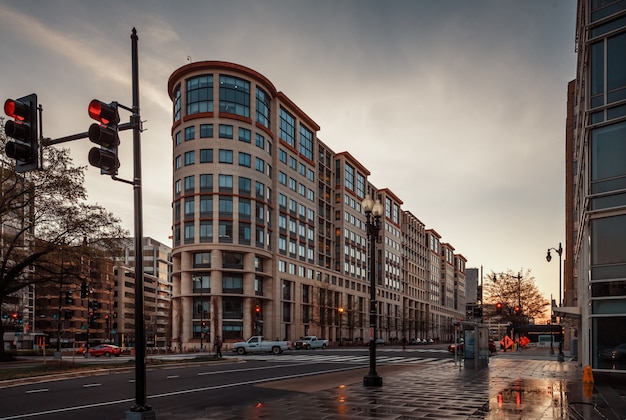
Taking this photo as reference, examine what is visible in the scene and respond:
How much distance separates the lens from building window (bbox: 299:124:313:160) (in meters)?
95.1

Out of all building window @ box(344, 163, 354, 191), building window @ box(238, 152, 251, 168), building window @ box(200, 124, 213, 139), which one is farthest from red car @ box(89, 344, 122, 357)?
building window @ box(344, 163, 354, 191)

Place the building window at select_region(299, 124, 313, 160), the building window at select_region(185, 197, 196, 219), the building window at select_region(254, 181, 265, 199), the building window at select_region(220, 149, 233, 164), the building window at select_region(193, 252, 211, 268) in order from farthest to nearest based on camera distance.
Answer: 1. the building window at select_region(299, 124, 313, 160)
2. the building window at select_region(254, 181, 265, 199)
3. the building window at select_region(220, 149, 233, 164)
4. the building window at select_region(185, 197, 196, 219)
5. the building window at select_region(193, 252, 211, 268)

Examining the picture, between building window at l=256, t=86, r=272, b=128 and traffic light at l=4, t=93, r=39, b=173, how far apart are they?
237 ft

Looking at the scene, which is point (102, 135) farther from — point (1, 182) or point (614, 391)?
point (1, 182)

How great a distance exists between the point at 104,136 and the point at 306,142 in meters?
89.2

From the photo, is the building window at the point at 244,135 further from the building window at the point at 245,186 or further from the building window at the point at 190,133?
the building window at the point at 190,133

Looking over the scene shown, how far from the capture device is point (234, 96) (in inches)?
3031

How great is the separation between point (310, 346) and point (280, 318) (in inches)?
759

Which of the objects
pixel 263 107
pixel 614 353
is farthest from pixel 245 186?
pixel 614 353

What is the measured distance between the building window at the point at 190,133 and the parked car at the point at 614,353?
62.7 meters

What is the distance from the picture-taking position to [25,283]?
38.0m

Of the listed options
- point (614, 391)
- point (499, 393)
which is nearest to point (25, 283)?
point (499, 393)

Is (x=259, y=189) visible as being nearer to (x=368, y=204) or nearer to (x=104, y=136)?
(x=368, y=204)

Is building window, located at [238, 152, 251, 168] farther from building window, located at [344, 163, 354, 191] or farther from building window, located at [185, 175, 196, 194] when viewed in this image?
building window, located at [344, 163, 354, 191]
